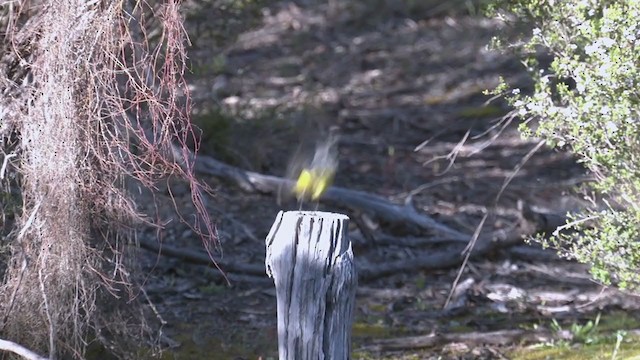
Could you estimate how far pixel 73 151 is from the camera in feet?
17.3

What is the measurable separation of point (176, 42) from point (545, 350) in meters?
3.24

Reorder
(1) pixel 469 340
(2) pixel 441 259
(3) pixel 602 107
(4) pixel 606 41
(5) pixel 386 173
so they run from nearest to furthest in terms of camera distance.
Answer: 1. (4) pixel 606 41
2. (3) pixel 602 107
3. (1) pixel 469 340
4. (2) pixel 441 259
5. (5) pixel 386 173

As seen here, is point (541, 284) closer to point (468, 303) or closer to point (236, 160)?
point (468, 303)

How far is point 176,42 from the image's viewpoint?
5.05 m

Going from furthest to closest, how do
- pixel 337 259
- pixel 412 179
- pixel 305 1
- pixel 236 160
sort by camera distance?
pixel 305 1 < pixel 412 179 < pixel 236 160 < pixel 337 259

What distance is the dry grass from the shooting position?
5184 mm

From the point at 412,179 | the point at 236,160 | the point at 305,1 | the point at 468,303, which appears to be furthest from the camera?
the point at 305,1

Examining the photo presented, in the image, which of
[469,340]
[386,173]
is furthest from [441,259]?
[386,173]

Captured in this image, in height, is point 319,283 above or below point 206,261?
above

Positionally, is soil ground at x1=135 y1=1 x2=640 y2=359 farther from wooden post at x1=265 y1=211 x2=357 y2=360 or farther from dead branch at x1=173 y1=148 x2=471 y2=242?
wooden post at x1=265 y1=211 x2=357 y2=360

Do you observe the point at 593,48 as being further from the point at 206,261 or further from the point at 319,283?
the point at 206,261

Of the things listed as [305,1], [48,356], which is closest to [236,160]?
[48,356]

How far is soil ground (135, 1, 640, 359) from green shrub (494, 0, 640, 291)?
35.7 inches

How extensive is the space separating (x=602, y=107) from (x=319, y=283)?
186 centimetres
